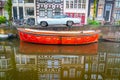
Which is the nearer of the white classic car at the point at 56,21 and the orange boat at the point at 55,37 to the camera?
the orange boat at the point at 55,37

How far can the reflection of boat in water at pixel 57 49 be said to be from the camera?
17.0m

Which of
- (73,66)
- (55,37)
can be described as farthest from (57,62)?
(55,37)

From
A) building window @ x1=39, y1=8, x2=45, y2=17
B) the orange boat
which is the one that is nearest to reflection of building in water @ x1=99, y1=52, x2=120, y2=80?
the orange boat

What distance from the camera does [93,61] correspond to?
15.0 meters

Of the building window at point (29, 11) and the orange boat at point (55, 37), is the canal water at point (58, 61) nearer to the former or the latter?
the orange boat at point (55, 37)

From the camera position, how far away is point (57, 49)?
17953mm

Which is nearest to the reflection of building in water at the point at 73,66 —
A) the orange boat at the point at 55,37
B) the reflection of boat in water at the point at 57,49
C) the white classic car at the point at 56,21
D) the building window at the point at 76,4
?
the reflection of boat in water at the point at 57,49

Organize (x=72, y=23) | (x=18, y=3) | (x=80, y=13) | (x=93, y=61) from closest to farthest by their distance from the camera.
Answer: (x=93, y=61)
(x=72, y=23)
(x=80, y=13)
(x=18, y=3)

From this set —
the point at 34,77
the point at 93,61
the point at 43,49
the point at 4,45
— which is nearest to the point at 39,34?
the point at 43,49

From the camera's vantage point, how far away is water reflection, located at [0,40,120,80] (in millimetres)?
11938

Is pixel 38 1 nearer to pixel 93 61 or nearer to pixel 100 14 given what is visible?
pixel 100 14

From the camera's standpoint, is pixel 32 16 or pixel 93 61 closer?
pixel 93 61

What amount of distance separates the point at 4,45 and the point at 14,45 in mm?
1072

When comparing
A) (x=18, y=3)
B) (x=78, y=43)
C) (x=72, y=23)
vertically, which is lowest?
(x=78, y=43)
